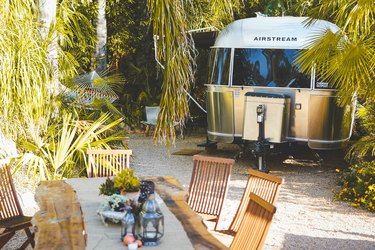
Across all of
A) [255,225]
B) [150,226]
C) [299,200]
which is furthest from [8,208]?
[299,200]

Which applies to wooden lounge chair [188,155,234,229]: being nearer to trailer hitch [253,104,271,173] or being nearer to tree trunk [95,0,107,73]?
trailer hitch [253,104,271,173]

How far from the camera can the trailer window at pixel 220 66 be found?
10109 mm

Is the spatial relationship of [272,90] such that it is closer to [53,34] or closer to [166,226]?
[53,34]

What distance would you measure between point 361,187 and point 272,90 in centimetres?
275

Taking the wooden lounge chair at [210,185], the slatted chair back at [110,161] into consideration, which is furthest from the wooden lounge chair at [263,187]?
the slatted chair back at [110,161]

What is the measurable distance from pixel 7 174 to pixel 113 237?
1.98 meters

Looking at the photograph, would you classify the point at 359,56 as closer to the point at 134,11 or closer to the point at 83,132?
the point at 83,132

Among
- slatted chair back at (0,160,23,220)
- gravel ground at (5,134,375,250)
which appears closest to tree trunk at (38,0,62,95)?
gravel ground at (5,134,375,250)

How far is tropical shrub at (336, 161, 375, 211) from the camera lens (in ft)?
24.2

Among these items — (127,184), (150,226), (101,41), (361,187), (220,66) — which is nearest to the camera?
(150,226)

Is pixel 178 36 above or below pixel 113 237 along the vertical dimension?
above

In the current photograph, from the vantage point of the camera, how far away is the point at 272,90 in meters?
9.80

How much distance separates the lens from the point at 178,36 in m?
6.64

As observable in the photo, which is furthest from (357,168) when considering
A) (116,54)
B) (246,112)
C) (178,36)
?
(116,54)
